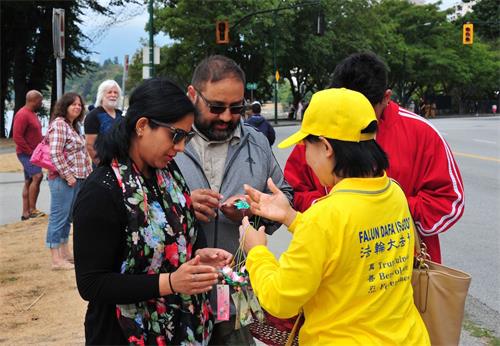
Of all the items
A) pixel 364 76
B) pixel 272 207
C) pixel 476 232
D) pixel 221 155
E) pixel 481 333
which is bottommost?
pixel 481 333

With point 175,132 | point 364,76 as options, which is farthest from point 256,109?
point 175,132

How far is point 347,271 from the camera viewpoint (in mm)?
1852

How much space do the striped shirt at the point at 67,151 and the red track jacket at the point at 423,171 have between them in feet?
13.9

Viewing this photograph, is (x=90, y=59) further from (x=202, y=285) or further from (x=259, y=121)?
(x=202, y=285)

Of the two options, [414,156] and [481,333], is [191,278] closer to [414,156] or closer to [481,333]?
[414,156]

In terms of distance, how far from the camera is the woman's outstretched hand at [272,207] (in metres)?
2.12

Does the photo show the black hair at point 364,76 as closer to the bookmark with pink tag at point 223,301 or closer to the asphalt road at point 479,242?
the bookmark with pink tag at point 223,301

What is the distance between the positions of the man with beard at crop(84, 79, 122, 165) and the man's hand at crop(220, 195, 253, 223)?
13.4 ft

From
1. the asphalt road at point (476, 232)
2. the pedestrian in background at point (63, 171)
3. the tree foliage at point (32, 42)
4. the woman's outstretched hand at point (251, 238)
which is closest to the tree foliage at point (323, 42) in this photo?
the tree foliage at point (32, 42)

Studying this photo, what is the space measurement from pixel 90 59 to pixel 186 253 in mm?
33498

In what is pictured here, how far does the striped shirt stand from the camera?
628 centimetres

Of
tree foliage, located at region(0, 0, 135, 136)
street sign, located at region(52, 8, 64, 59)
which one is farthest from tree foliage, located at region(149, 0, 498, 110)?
street sign, located at region(52, 8, 64, 59)

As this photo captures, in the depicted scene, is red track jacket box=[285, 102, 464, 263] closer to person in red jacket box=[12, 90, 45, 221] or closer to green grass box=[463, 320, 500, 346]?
green grass box=[463, 320, 500, 346]

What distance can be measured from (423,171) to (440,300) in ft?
2.14
